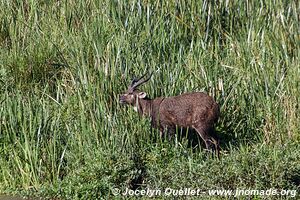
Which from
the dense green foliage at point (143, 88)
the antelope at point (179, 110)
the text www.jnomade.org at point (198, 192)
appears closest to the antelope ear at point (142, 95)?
the antelope at point (179, 110)

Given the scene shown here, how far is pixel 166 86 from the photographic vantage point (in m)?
9.66

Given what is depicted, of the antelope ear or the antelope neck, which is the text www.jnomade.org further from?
the antelope ear

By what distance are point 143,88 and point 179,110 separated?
27.9 inches

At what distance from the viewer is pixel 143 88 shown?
32.0ft

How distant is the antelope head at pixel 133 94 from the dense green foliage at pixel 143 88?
111 millimetres

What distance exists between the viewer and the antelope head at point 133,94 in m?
9.38

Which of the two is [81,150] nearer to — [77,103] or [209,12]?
[77,103]

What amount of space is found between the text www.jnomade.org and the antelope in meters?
0.92

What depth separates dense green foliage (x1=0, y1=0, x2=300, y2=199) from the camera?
836 cm

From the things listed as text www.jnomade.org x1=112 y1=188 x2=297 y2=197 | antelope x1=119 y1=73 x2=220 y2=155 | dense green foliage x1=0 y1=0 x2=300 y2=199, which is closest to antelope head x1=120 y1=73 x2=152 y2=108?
antelope x1=119 y1=73 x2=220 y2=155

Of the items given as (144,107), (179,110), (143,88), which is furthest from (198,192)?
(143,88)

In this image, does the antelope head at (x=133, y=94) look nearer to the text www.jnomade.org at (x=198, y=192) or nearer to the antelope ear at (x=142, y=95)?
the antelope ear at (x=142, y=95)

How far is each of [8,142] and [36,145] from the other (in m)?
0.36

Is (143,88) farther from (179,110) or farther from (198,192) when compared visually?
(198,192)
